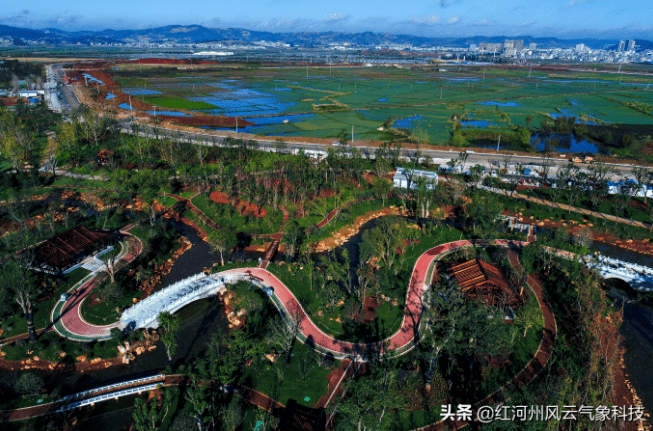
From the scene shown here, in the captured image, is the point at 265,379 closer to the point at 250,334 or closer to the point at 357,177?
the point at 250,334

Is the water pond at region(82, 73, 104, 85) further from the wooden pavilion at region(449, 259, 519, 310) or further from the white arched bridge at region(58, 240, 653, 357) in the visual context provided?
the wooden pavilion at region(449, 259, 519, 310)

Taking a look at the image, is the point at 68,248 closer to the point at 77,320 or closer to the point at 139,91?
the point at 77,320

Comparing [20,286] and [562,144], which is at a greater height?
[562,144]

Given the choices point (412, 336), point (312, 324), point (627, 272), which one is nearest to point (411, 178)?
point (627, 272)

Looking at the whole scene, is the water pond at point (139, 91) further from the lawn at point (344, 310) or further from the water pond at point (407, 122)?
the lawn at point (344, 310)

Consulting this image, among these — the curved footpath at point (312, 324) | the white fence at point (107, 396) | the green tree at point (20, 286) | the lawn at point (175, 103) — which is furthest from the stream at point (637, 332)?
the lawn at point (175, 103)

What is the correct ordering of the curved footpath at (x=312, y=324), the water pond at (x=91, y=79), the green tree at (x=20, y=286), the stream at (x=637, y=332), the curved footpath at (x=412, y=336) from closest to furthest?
the curved footpath at (x=412, y=336) → the stream at (x=637, y=332) → the curved footpath at (x=312, y=324) → the green tree at (x=20, y=286) → the water pond at (x=91, y=79)

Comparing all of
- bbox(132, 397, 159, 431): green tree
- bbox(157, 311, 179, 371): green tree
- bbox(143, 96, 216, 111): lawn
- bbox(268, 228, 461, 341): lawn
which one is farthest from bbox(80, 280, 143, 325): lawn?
bbox(143, 96, 216, 111): lawn

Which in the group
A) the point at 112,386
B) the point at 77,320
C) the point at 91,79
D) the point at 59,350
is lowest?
the point at 112,386

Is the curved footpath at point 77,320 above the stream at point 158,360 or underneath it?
above
